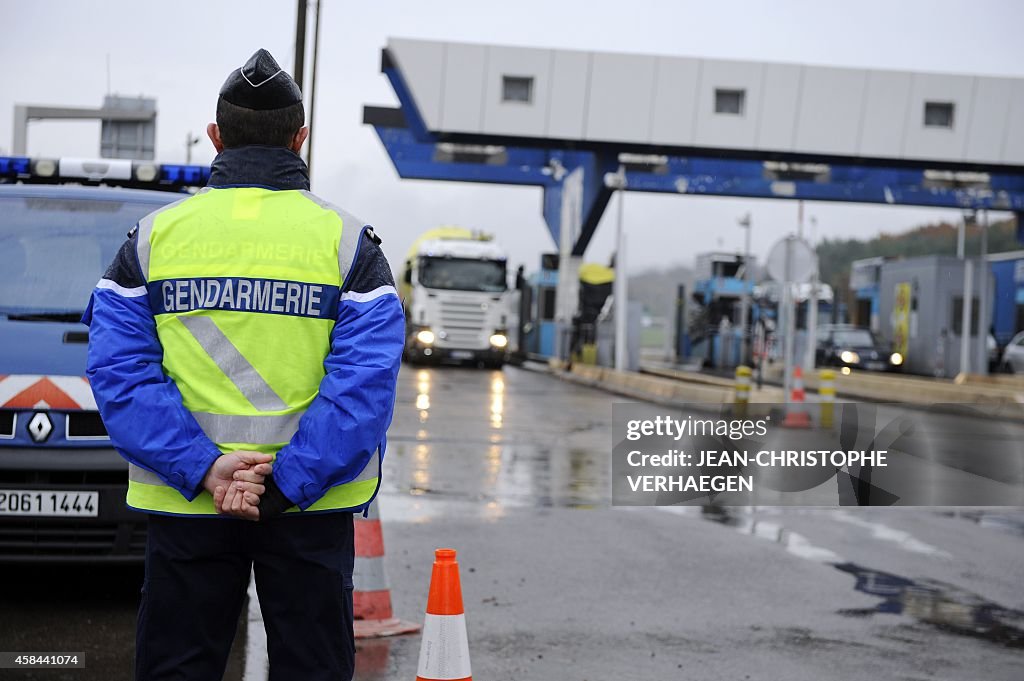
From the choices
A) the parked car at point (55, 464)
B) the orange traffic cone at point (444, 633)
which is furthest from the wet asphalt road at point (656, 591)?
the orange traffic cone at point (444, 633)

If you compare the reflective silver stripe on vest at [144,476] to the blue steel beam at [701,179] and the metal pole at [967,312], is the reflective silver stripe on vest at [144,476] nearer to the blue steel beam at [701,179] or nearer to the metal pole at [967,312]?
the blue steel beam at [701,179]

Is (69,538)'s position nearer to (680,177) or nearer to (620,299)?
(620,299)

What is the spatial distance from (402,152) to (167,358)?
115ft

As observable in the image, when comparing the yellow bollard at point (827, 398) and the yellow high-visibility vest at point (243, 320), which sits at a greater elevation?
the yellow high-visibility vest at point (243, 320)

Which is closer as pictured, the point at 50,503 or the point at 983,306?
the point at 50,503

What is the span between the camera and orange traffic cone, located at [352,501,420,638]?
5.89 metres

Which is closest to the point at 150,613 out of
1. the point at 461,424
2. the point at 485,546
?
the point at 485,546

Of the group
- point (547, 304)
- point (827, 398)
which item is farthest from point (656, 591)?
point (547, 304)

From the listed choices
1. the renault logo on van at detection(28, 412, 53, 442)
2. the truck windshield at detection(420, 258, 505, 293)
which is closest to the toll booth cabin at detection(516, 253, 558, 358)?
the truck windshield at detection(420, 258, 505, 293)

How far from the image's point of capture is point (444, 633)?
352cm

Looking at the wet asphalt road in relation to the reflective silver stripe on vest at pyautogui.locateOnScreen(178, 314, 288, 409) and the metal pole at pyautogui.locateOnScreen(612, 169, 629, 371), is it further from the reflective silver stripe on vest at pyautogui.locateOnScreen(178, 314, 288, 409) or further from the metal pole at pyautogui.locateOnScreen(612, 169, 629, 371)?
the metal pole at pyautogui.locateOnScreen(612, 169, 629, 371)

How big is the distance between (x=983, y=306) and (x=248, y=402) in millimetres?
34444

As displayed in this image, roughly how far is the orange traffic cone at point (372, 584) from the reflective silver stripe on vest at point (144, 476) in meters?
2.94

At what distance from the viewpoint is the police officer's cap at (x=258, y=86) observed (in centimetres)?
302
